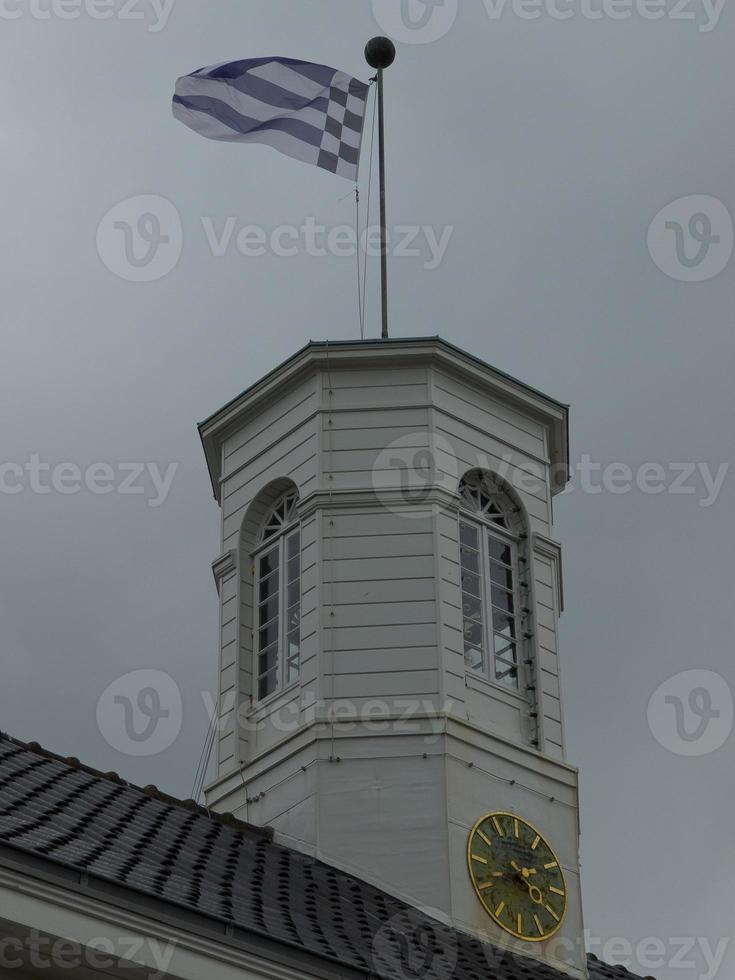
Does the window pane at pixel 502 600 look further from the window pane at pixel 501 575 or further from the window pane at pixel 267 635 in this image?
the window pane at pixel 267 635

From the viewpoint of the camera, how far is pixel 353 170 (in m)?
26.0

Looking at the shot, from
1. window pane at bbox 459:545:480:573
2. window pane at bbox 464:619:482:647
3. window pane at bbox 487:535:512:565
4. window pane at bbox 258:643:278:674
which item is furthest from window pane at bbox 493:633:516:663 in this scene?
window pane at bbox 258:643:278:674

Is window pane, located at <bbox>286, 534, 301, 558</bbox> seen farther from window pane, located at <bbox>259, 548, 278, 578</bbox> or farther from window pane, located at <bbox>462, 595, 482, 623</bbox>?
window pane, located at <bbox>462, 595, 482, 623</bbox>

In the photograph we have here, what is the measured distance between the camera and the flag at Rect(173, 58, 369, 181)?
2550cm

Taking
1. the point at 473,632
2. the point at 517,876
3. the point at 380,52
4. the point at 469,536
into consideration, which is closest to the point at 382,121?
the point at 380,52

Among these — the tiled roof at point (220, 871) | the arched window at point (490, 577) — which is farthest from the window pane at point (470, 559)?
the tiled roof at point (220, 871)

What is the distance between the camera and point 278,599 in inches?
987

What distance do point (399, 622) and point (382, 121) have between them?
24.3 ft

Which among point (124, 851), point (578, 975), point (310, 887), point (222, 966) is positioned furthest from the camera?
point (578, 975)

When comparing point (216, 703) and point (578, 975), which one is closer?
point (578, 975)

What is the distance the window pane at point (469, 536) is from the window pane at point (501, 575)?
294mm

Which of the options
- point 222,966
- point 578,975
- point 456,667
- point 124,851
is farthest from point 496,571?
point 222,966

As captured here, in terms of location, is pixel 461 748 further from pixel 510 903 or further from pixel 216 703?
pixel 216 703

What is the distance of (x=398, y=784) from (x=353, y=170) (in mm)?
7665
